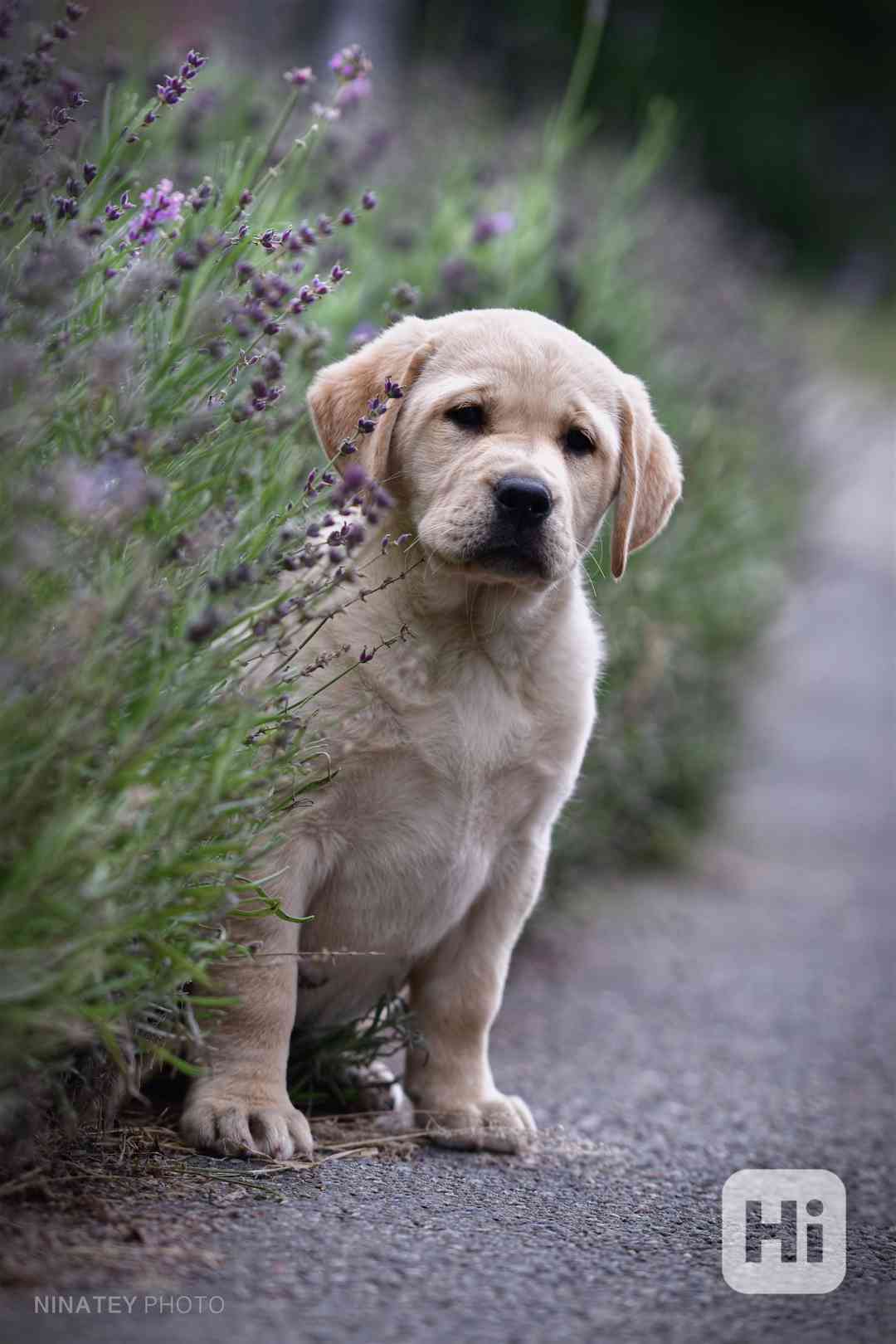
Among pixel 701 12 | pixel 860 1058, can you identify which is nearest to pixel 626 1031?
pixel 860 1058

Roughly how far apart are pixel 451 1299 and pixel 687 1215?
2.63 ft

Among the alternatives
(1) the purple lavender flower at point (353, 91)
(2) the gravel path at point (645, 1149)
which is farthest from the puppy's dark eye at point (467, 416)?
(2) the gravel path at point (645, 1149)

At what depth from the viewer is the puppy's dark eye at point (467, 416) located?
302cm

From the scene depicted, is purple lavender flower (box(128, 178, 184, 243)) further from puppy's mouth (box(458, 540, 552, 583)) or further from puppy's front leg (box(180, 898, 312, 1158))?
puppy's front leg (box(180, 898, 312, 1158))

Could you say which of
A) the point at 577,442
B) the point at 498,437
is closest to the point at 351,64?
the point at 498,437

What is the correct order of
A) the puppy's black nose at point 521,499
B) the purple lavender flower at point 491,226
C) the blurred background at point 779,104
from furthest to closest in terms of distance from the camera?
the blurred background at point 779,104
the purple lavender flower at point 491,226
the puppy's black nose at point 521,499

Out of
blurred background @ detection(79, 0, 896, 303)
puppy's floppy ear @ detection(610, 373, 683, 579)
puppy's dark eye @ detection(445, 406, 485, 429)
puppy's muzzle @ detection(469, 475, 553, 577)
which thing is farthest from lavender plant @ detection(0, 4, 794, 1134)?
blurred background @ detection(79, 0, 896, 303)

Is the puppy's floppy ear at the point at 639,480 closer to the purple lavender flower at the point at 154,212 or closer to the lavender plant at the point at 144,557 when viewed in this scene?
the lavender plant at the point at 144,557

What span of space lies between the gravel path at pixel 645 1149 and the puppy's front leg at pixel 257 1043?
0.48 feet

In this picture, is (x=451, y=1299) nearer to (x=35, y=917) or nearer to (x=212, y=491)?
(x=35, y=917)

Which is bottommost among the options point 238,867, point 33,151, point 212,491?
point 238,867

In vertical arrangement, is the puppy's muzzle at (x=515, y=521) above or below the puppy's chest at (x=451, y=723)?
above

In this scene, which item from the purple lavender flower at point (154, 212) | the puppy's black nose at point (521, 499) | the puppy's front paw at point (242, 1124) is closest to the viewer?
the purple lavender flower at point (154, 212)

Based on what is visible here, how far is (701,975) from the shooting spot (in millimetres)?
5047
